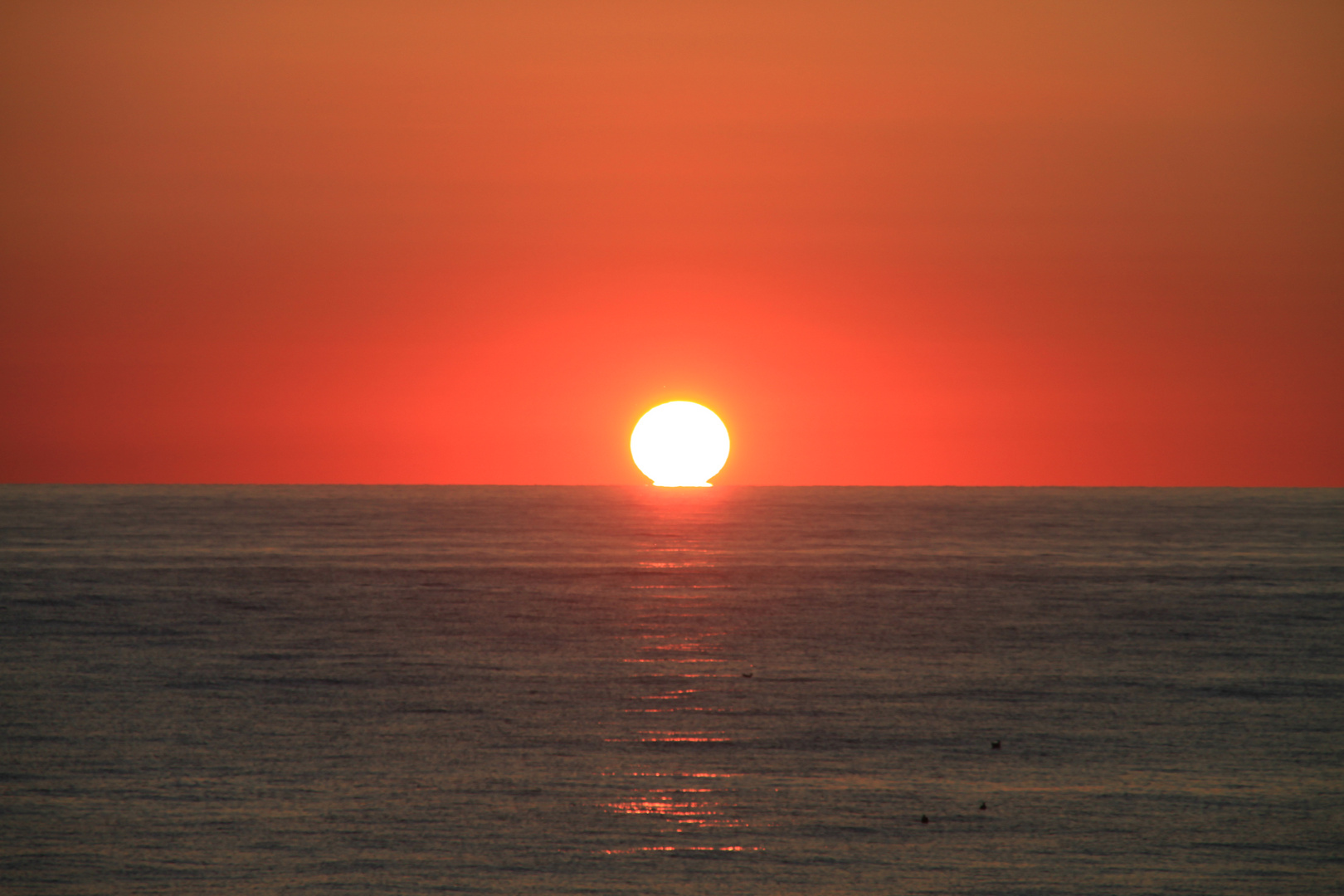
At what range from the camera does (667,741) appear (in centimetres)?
2184

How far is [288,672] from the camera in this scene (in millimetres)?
30953

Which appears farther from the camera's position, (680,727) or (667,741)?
(680,727)

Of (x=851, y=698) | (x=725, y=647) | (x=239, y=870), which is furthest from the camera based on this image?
(x=725, y=647)

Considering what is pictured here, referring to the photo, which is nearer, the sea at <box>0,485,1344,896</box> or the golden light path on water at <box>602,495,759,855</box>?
the sea at <box>0,485,1344,896</box>

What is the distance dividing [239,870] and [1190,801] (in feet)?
42.4

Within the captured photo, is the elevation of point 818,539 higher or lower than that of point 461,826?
higher

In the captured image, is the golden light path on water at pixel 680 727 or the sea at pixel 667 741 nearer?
the sea at pixel 667 741

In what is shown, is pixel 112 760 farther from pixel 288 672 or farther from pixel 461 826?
pixel 288 672

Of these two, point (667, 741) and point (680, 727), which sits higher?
point (680, 727)

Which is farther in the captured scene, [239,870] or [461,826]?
[461,826]

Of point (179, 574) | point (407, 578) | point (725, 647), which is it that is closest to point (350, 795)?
point (725, 647)

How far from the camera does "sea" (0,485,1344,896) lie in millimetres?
15117

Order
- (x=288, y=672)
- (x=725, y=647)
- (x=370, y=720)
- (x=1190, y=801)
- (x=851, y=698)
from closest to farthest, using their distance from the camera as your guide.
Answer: (x=1190, y=801) < (x=370, y=720) < (x=851, y=698) < (x=288, y=672) < (x=725, y=647)

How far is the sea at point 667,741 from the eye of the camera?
49.6 feet
